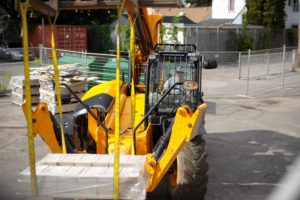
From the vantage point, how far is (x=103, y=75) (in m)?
15.4

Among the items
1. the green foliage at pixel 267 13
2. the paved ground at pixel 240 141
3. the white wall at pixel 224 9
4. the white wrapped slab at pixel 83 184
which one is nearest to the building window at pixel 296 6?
the white wall at pixel 224 9

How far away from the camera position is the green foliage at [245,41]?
3116 centimetres

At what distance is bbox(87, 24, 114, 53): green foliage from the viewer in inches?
1293

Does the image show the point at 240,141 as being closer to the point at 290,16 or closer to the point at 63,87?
the point at 63,87

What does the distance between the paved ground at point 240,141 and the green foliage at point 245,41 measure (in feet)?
45.7

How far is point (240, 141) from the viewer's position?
9891 mm

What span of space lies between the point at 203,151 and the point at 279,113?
26.8 feet

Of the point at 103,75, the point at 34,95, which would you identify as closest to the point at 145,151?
the point at 34,95

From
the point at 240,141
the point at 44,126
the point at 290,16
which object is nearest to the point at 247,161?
the point at 240,141

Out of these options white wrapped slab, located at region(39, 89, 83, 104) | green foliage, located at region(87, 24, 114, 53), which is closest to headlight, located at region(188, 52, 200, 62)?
white wrapped slab, located at region(39, 89, 83, 104)

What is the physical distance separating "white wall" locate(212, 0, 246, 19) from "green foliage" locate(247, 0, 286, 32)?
11.0 meters

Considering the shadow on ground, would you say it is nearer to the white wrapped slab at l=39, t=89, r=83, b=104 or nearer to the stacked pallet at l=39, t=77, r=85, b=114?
the stacked pallet at l=39, t=77, r=85, b=114

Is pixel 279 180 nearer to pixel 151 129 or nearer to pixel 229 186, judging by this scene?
pixel 229 186

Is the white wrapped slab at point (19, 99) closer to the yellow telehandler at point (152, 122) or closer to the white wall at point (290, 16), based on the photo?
the yellow telehandler at point (152, 122)
